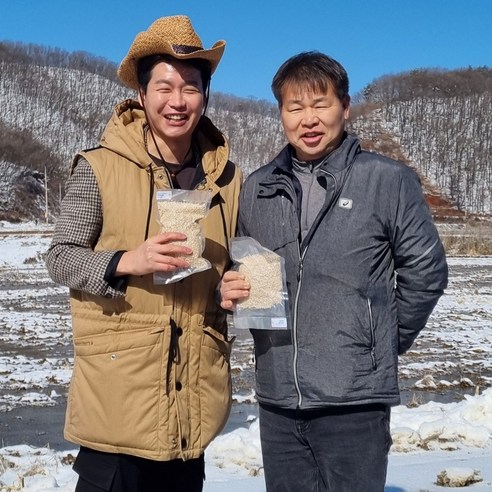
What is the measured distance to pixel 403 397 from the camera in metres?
6.32

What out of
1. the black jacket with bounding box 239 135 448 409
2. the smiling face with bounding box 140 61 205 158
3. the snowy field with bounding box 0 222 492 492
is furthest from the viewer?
the snowy field with bounding box 0 222 492 492

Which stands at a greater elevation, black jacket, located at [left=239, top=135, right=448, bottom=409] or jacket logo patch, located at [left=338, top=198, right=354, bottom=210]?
jacket logo patch, located at [left=338, top=198, right=354, bottom=210]

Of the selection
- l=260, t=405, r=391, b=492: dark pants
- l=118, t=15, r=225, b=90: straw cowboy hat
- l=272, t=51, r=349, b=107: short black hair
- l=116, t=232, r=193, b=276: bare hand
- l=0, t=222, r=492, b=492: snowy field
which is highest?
l=118, t=15, r=225, b=90: straw cowboy hat

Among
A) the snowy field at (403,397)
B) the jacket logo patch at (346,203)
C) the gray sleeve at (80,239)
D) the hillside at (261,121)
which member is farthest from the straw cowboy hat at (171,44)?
the hillside at (261,121)

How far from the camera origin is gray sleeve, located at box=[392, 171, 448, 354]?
6.88 feet

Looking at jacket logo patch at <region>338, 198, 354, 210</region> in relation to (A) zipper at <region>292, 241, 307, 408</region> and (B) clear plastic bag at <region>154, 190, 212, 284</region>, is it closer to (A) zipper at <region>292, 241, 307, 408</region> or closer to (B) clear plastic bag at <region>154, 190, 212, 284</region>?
(A) zipper at <region>292, 241, 307, 408</region>

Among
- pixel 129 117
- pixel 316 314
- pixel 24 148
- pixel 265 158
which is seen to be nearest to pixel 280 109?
pixel 129 117

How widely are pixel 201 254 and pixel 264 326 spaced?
284 millimetres

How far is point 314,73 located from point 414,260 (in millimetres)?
627

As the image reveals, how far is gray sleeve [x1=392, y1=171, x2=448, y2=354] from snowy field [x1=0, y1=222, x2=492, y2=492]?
1.47 m

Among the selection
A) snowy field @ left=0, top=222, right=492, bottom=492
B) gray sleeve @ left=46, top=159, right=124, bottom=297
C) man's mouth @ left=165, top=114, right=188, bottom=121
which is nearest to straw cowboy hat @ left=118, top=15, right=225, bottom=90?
man's mouth @ left=165, top=114, right=188, bottom=121

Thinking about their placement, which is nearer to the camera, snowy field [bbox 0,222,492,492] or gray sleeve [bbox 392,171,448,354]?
gray sleeve [bbox 392,171,448,354]

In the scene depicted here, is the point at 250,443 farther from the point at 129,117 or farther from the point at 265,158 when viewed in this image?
the point at 265,158

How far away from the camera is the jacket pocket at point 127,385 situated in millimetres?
2111
